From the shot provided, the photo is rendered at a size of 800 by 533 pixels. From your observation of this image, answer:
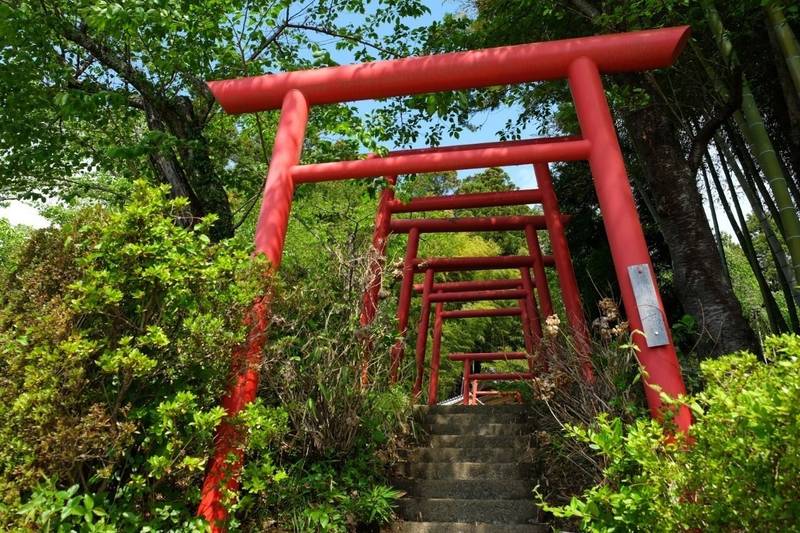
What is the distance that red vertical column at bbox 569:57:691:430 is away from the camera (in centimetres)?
324

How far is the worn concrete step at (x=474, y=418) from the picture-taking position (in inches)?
197

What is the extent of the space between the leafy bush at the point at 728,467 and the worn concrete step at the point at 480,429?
223 cm

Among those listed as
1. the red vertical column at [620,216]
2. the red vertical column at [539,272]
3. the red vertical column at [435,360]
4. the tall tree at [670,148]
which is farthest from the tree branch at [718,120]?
the red vertical column at [435,360]

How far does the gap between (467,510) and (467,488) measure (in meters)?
0.28

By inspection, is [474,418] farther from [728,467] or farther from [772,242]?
[772,242]

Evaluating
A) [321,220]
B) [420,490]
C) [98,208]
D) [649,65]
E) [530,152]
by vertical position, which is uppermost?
[321,220]

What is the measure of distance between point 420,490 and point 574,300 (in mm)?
2603

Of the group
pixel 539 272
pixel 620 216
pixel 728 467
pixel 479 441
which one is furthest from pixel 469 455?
pixel 539 272

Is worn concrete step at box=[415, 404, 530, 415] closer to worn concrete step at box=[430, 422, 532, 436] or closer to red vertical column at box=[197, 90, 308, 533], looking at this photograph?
worn concrete step at box=[430, 422, 532, 436]

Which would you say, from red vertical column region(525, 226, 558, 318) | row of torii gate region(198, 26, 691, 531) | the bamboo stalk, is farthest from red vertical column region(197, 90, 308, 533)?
red vertical column region(525, 226, 558, 318)

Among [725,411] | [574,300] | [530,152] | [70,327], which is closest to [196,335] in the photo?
[70,327]

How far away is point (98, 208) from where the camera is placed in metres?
2.98

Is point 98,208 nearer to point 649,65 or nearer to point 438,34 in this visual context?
point 649,65

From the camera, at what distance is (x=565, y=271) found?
19.4 ft
